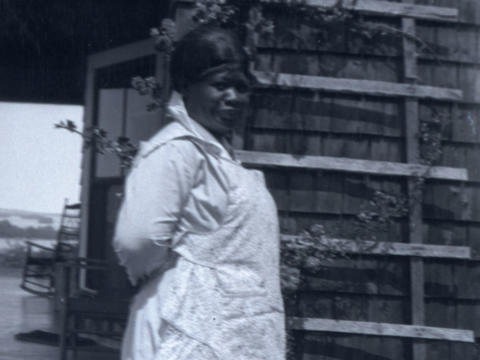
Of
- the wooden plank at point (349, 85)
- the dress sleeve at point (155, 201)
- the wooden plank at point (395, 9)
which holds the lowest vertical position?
the dress sleeve at point (155, 201)

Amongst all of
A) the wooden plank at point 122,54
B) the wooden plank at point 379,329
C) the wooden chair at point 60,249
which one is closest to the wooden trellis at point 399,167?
the wooden plank at point 379,329

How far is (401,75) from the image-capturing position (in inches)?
179

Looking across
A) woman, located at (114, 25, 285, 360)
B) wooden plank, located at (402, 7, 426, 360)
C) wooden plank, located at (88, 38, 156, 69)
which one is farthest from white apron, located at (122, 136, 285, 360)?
wooden plank, located at (88, 38, 156, 69)

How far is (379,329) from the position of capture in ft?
14.3

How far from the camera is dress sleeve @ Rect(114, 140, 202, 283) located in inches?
67.2

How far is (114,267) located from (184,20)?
1.69 metres

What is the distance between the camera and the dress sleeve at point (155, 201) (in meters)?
1.71

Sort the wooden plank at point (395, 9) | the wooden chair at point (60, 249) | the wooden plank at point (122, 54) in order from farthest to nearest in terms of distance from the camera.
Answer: the wooden chair at point (60, 249) < the wooden plank at point (122, 54) < the wooden plank at point (395, 9)

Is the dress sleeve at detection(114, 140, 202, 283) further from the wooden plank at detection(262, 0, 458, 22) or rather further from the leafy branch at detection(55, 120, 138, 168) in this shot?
the wooden plank at detection(262, 0, 458, 22)

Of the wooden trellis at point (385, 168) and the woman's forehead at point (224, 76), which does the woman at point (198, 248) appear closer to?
the woman's forehead at point (224, 76)

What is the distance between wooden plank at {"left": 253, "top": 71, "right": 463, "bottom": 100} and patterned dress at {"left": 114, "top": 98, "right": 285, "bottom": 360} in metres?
2.57

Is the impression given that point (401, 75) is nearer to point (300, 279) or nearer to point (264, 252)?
point (300, 279)

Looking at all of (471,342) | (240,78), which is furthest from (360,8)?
(240,78)

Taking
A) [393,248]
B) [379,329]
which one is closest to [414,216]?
[393,248]
